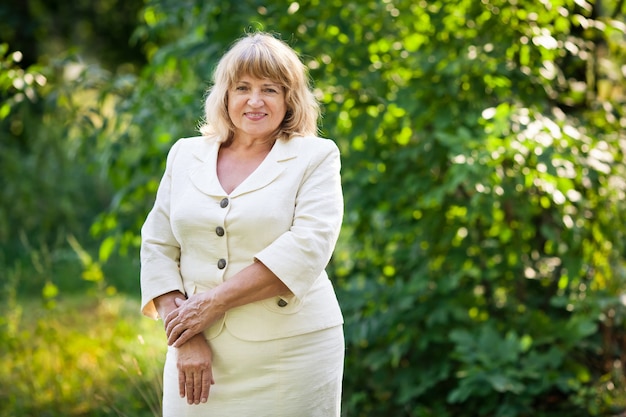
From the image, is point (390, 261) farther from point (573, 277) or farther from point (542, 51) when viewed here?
point (542, 51)

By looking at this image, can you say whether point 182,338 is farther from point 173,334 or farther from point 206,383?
point 206,383

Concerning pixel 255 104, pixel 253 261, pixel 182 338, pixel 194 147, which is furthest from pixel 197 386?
pixel 255 104

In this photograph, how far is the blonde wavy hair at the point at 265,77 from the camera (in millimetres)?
2268

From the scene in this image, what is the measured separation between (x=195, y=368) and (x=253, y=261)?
0.34m

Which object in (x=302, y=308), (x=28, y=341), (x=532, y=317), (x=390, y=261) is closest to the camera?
(x=302, y=308)

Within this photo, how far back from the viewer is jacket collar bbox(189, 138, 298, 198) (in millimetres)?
2238

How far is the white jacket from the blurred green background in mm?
1080

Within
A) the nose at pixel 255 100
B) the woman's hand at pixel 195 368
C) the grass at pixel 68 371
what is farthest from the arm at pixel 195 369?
the grass at pixel 68 371

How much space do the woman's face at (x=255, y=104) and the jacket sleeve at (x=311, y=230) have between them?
15 centimetres

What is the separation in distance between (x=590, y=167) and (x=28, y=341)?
3191 millimetres

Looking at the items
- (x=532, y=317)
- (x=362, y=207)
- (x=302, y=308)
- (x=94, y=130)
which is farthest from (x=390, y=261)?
(x=302, y=308)

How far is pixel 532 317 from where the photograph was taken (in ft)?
12.5

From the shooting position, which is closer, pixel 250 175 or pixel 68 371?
pixel 250 175

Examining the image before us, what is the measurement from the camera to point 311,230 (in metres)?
2.17
